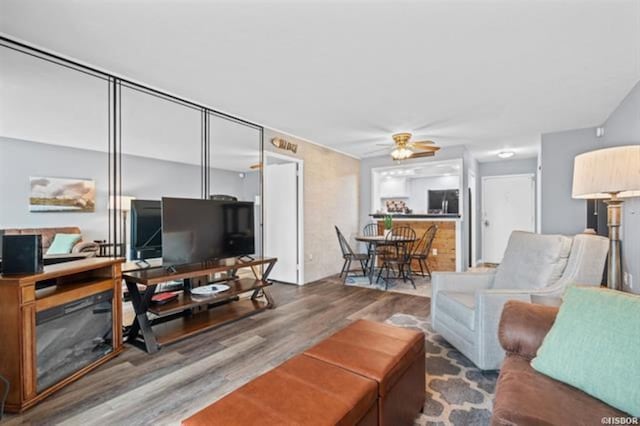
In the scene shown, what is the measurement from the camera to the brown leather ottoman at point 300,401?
38.5 inches

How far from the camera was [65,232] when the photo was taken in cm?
246

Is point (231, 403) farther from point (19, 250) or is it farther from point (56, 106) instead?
point (56, 106)

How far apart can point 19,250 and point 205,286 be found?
1504 mm

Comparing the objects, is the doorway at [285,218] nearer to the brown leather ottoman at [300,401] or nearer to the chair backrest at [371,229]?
the chair backrest at [371,229]

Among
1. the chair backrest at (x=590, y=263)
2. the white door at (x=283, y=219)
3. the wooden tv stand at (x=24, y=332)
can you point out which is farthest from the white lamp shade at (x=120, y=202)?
the chair backrest at (x=590, y=263)

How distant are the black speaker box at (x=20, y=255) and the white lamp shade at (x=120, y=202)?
0.87 metres

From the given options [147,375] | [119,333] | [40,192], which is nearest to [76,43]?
[40,192]

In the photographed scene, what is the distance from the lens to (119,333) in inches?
93.0

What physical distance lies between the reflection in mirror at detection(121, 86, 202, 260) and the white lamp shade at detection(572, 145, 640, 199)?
347 cm

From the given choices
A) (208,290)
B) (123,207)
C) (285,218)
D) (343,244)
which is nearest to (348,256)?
(343,244)

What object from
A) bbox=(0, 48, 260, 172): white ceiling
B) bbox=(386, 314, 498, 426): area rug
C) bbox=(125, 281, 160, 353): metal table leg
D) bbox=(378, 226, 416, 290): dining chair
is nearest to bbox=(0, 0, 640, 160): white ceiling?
bbox=(0, 48, 260, 172): white ceiling

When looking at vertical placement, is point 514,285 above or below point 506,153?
below

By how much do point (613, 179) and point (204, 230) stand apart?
3250 mm

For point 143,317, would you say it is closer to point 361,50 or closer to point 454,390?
point 454,390
